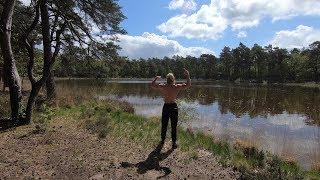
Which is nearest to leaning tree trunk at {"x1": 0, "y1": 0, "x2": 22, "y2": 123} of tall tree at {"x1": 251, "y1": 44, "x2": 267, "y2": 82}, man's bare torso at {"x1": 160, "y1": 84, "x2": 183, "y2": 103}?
man's bare torso at {"x1": 160, "y1": 84, "x2": 183, "y2": 103}

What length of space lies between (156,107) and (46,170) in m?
17.6

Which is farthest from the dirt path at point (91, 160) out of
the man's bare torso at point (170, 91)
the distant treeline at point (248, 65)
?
the distant treeline at point (248, 65)

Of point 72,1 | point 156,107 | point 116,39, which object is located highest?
point 72,1

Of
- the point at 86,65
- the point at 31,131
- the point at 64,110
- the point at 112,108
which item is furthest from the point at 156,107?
the point at 31,131

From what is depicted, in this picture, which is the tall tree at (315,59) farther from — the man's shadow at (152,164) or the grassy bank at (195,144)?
the man's shadow at (152,164)

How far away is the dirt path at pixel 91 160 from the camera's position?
8750mm

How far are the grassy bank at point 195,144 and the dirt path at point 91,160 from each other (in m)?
0.33

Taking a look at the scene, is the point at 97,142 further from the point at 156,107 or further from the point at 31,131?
the point at 156,107

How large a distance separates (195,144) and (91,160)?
3228 mm

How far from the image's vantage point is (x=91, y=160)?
9.70 m

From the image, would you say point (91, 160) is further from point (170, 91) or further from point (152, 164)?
point (170, 91)

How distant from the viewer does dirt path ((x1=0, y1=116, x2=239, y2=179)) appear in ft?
28.7

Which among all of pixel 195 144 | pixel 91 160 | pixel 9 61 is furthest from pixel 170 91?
pixel 9 61

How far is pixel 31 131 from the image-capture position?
12570 millimetres
